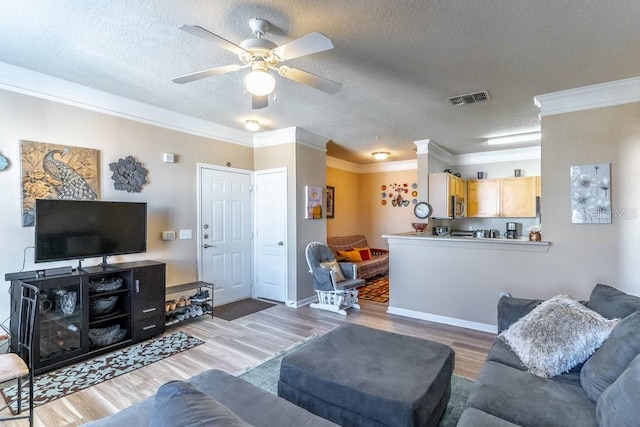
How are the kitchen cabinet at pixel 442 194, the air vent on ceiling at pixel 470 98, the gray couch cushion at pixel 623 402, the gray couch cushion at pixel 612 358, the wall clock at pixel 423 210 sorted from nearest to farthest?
1. the gray couch cushion at pixel 623 402
2. the gray couch cushion at pixel 612 358
3. the air vent on ceiling at pixel 470 98
4. the wall clock at pixel 423 210
5. the kitchen cabinet at pixel 442 194

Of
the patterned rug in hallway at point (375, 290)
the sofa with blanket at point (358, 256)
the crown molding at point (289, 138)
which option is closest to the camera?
the crown molding at point (289, 138)

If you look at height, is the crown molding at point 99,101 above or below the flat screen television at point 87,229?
above

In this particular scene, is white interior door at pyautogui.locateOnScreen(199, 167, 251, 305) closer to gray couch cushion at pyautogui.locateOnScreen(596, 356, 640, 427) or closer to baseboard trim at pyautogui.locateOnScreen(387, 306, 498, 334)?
baseboard trim at pyautogui.locateOnScreen(387, 306, 498, 334)

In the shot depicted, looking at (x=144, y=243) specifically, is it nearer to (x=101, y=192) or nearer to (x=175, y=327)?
(x=101, y=192)

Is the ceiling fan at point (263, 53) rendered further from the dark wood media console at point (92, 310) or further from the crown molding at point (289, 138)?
the crown molding at point (289, 138)

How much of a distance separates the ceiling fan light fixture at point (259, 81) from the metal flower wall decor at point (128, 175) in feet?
7.79

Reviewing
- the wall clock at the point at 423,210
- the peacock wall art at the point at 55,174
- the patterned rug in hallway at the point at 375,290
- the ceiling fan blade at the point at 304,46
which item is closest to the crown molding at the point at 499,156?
the wall clock at the point at 423,210

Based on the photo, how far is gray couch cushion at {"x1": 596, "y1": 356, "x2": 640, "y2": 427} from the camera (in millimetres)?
1141

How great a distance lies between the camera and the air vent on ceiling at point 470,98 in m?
3.47

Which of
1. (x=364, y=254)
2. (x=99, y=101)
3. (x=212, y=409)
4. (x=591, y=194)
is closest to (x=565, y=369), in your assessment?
(x=212, y=409)

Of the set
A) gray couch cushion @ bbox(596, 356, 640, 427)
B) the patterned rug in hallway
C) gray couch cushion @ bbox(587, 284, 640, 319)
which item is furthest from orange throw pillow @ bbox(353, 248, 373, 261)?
gray couch cushion @ bbox(596, 356, 640, 427)

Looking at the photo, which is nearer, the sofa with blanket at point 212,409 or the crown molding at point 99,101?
the sofa with blanket at point 212,409

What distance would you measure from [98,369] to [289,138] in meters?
3.66

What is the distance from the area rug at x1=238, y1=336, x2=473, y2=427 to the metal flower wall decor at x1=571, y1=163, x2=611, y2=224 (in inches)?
85.5
